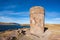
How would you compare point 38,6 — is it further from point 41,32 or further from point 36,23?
point 41,32

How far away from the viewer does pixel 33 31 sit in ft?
40.3

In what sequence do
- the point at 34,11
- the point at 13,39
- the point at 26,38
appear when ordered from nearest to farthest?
the point at 13,39, the point at 26,38, the point at 34,11

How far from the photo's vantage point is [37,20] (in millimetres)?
12328

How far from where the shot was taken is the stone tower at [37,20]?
476 inches

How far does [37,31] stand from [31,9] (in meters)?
1.93

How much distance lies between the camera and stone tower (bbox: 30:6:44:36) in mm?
12083

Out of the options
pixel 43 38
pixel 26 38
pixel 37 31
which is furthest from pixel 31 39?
pixel 37 31

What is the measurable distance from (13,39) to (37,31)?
3547 mm

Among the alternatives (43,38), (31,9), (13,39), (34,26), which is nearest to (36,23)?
(34,26)

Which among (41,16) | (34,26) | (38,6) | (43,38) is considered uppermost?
(38,6)

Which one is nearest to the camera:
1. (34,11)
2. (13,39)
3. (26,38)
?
(13,39)

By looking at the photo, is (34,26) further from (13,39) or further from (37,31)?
(13,39)

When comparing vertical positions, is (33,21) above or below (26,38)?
above

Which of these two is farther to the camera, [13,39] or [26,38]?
[26,38]
